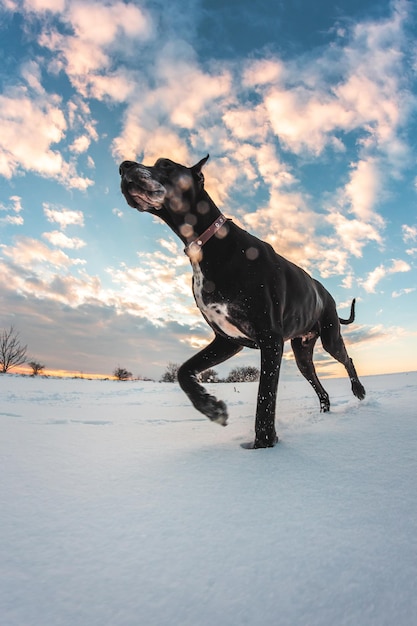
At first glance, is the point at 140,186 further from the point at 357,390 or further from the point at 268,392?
the point at 357,390

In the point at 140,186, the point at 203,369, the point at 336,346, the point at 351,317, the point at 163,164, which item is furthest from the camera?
the point at 351,317

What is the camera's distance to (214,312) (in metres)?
2.74

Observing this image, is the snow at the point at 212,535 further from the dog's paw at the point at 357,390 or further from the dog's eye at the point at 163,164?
the dog's paw at the point at 357,390

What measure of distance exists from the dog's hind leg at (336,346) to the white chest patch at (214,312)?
192 centimetres

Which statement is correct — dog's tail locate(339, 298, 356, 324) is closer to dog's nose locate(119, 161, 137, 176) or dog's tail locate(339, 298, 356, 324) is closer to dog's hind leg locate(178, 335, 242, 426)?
dog's hind leg locate(178, 335, 242, 426)

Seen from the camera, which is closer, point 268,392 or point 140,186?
point 268,392

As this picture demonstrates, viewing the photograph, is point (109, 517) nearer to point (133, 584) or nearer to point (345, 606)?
point (133, 584)

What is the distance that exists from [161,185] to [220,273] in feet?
2.70

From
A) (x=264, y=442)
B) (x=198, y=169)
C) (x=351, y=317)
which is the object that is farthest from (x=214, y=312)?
(x=351, y=317)

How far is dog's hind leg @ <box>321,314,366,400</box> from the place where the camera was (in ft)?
14.3

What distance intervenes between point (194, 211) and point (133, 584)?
244cm

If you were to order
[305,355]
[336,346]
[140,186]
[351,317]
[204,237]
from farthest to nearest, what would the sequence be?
1. [351,317]
2. [305,355]
3. [336,346]
4. [204,237]
5. [140,186]

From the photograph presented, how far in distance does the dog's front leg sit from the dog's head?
1.26m

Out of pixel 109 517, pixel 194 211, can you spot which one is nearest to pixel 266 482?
pixel 109 517
